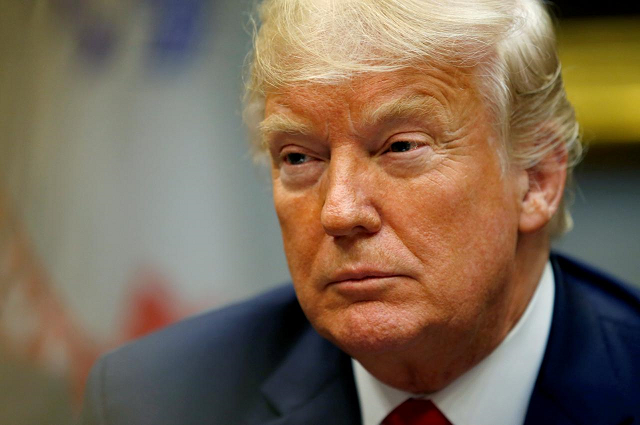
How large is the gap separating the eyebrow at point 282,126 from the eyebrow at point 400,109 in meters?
0.14

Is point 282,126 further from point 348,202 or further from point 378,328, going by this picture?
point 378,328

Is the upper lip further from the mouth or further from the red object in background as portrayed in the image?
the red object in background

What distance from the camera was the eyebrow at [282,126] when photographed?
145cm

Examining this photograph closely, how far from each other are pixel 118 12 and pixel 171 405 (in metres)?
0.92

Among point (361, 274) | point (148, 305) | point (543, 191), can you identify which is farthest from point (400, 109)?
point (148, 305)

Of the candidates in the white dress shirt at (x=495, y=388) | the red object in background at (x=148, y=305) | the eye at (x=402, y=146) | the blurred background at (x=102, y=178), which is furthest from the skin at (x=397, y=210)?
the red object in background at (x=148, y=305)

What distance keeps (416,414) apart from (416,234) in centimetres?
47

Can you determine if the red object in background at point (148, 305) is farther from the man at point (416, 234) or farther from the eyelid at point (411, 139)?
the eyelid at point (411, 139)

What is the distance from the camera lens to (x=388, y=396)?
65.2 inches

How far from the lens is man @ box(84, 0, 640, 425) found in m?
1.38

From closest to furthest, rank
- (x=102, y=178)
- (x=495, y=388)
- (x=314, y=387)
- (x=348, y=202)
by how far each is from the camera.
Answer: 1. (x=102, y=178)
2. (x=348, y=202)
3. (x=495, y=388)
4. (x=314, y=387)

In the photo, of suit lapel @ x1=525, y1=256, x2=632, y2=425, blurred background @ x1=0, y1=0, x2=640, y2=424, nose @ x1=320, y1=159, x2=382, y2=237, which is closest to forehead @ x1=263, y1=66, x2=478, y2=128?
nose @ x1=320, y1=159, x2=382, y2=237

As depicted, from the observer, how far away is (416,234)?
139cm

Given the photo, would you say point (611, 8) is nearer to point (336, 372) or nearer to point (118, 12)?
point (336, 372)
